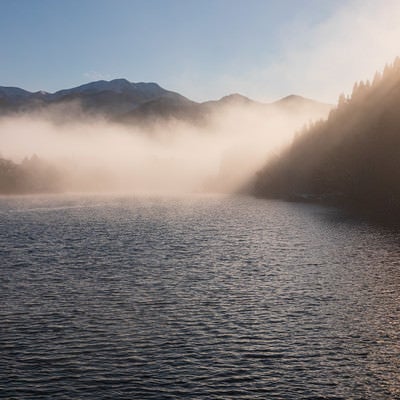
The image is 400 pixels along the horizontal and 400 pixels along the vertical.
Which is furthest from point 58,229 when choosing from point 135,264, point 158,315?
point 158,315

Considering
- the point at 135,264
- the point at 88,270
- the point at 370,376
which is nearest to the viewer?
the point at 370,376

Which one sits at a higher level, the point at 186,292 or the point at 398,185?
the point at 398,185

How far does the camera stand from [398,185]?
19900cm

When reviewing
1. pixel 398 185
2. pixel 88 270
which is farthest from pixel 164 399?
pixel 398 185

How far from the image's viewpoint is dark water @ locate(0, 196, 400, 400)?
120ft

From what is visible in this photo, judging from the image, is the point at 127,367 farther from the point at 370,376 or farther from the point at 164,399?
the point at 370,376

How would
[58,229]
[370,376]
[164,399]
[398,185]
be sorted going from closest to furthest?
[164,399] < [370,376] < [58,229] < [398,185]

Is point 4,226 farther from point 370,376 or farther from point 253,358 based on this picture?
point 370,376

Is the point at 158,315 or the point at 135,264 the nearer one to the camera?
the point at 158,315

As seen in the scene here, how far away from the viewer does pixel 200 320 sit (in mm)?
51500

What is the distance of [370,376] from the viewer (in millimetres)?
37844

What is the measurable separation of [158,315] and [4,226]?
96.0 metres

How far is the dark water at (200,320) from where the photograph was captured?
3672cm

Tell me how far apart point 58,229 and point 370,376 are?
4139 inches
